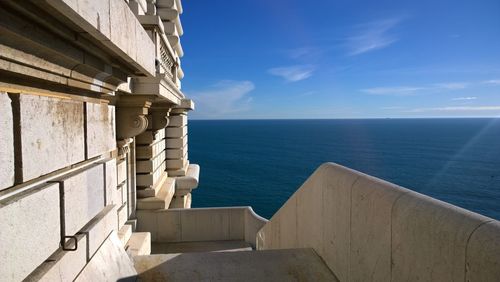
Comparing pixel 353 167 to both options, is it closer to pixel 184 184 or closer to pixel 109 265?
pixel 184 184

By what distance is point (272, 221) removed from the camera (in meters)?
7.82

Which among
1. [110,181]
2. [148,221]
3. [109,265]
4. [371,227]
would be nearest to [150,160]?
[148,221]

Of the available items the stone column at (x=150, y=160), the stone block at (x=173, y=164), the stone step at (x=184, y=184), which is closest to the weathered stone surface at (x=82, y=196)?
the stone column at (x=150, y=160)

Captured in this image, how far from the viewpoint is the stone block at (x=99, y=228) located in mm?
3051

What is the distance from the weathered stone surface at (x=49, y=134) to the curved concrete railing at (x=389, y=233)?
2786 millimetres

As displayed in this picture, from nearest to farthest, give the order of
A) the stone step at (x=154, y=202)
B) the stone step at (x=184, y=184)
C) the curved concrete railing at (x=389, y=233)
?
the curved concrete railing at (x=389, y=233), the stone step at (x=154, y=202), the stone step at (x=184, y=184)

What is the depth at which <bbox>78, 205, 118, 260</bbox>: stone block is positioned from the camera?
3.05 meters

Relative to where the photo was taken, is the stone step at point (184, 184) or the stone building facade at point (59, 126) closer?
the stone building facade at point (59, 126)

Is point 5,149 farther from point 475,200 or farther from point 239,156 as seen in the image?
point 239,156

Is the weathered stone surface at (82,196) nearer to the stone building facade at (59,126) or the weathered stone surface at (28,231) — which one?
the stone building facade at (59,126)

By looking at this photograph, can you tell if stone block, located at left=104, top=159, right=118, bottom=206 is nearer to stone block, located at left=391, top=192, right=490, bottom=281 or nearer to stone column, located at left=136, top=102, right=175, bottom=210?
stone block, located at left=391, top=192, right=490, bottom=281

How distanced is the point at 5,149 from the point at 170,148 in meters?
12.7

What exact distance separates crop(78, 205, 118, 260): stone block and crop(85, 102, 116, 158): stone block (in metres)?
0.57

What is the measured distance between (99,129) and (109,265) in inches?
52.2
